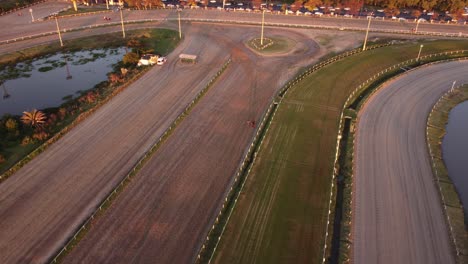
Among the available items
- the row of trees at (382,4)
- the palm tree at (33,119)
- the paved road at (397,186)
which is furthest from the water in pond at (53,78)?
the paved road at (397,186)

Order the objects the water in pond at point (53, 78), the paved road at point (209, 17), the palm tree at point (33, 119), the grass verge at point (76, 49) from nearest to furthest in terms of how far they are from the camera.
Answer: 1. the grass verge at point (76, 49)
2. the palm tree at point (33, 119)
3. the water in pond at point (53, 78)
4. the paved road at point (209, 17)

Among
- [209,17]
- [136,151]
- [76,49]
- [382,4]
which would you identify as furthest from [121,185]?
[382,4]

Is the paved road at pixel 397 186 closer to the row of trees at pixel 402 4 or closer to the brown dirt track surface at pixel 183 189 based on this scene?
the brown dirt track surface at pixel 183 189

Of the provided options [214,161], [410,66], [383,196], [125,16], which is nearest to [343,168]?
[383,196]

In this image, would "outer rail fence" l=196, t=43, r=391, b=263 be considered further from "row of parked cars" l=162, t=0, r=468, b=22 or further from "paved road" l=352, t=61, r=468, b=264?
"row of parked cars" l=162, t=0, r=468, b=22

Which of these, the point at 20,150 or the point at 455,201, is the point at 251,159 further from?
the point at 20,150

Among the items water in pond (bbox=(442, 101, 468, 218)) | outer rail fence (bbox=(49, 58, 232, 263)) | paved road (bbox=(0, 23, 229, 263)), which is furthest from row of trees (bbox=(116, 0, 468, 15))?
outer rail fence (bbox=(49, 58, 232, 263))
